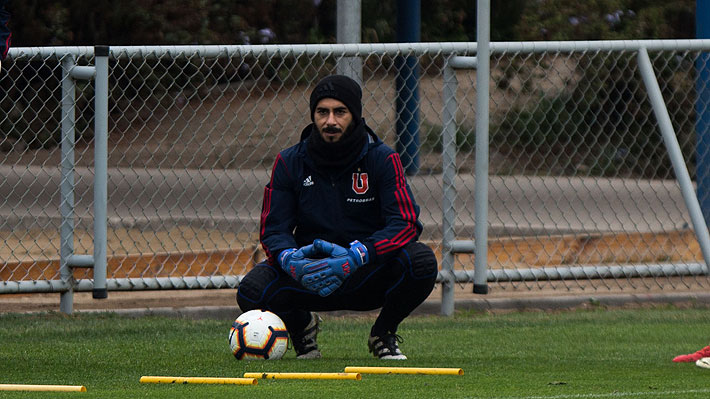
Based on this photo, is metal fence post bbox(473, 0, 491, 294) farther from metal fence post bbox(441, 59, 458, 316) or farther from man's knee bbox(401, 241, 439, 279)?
man's knee bbox(401, 241, 439, 279)

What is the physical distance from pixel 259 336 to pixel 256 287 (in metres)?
0.26

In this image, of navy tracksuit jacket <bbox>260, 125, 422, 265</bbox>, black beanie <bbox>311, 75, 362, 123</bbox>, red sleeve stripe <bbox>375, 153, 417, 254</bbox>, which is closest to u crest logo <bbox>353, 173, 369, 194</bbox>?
navy tracksuit jacket <bbox>260, 125, 422, 265</bbox>

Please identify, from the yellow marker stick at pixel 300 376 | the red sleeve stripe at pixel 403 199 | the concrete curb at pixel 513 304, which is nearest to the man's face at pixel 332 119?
the red sleeve stripe at pixel 403 199

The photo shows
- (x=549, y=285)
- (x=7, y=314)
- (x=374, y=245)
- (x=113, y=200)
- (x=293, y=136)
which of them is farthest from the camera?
(x=293, y=136)

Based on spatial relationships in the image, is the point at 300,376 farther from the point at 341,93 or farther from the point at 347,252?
the point at 341,93

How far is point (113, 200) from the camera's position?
12.8 metres

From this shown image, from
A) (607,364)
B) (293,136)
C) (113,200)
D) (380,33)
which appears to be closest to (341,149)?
(607,364)

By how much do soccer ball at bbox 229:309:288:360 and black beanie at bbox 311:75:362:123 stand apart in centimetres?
91

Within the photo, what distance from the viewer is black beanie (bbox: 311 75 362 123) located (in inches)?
218

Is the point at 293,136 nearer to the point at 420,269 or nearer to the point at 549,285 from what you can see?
the point at 549,285

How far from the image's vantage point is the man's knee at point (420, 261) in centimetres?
554

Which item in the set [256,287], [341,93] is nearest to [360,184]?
[341,93]

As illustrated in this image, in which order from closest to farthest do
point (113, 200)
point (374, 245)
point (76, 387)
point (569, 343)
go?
1. point (76, 387)
2. point (374, 245)
3. point (569, 343)
4. point (113, 200)

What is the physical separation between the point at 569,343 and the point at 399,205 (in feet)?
5.17
